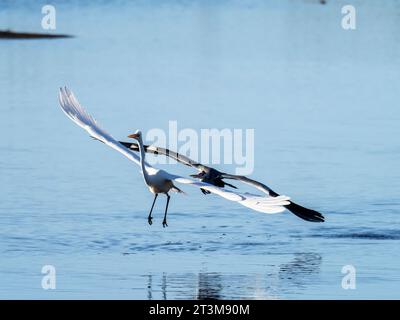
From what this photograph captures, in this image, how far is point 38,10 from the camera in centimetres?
4462

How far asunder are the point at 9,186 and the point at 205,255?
4.97 meters

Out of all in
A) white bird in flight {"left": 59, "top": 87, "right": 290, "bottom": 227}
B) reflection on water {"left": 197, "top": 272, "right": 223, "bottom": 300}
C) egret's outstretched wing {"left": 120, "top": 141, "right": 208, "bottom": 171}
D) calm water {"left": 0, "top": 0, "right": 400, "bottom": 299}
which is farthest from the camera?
egret's outstretched wing {"left": 120, "top": 141, "right": 208, "bottom": 171}

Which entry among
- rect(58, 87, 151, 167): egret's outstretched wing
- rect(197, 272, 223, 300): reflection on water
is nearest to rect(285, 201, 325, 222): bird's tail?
rect(197, 272, 223, 300): reflection on water

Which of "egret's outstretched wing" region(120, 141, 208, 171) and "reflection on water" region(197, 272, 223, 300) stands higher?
"egret's outstretched wing" region(120, 141, 208, 171)

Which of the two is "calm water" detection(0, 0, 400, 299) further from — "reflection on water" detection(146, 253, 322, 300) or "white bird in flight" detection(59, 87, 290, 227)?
"white bird in flight" detection(59, 87, 290, 227)

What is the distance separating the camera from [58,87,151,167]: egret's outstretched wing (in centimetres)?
2062

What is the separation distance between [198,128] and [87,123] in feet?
24.2

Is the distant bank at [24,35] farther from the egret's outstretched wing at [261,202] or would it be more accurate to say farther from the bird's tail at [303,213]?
the egret's outstretched wing at [261,202]

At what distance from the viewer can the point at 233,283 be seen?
18.5m

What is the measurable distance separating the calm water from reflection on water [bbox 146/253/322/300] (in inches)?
1.0

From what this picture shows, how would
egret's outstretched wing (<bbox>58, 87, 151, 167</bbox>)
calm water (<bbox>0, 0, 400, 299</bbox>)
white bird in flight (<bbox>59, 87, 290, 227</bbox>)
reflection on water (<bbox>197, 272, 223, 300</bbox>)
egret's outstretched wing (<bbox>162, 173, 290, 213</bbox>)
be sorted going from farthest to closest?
egret's outstretched wing (<bbox>58, 87, 151, 167</bbox>) → calm water (<bbox>0, 0, 400, 299</bbox>) → white bird in flight (<bbox>59, 87, 290, 227</bbox>) → reflection on water (<bbox>197, 272, 223, 300</bbox>) → egret's outstretched wing (<bbox>162, 173, 290, 213</bbox>)

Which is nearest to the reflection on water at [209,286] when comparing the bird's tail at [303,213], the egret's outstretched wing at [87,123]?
the bird's tail at [303,213]
